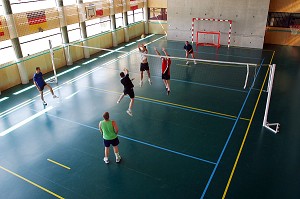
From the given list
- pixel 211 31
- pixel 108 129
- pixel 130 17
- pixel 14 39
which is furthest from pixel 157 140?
pixel 130 17

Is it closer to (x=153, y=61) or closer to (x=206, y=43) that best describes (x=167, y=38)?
(x=206, y=43)

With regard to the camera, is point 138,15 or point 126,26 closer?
point 126,26

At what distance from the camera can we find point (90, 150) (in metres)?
9.52

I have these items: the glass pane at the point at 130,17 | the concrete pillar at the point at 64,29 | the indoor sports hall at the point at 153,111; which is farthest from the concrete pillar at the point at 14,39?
the glass pane at the point at 130,17

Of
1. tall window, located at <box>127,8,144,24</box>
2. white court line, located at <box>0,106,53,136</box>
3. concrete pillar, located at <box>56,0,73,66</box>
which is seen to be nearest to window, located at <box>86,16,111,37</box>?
tall window, located at <box>127,8,144,24</box>

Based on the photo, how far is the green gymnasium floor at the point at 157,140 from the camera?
7.81 m

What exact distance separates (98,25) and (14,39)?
8.91 metres

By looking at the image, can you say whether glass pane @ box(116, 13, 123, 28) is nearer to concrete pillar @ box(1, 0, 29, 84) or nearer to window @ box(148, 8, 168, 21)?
window @ box(148, 8, 168, 21)

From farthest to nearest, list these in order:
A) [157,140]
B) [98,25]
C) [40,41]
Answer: [40,41] < [98,25] < [157,140]

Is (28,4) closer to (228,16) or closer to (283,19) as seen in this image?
(228,16)

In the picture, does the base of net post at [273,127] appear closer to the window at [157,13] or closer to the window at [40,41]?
the window at [40,41]

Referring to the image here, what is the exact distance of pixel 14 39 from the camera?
14.9 m

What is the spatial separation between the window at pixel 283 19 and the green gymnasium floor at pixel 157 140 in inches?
275

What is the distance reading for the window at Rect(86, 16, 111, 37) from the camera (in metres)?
22.3
